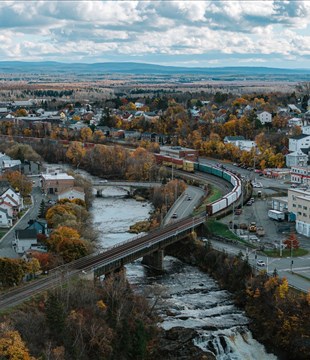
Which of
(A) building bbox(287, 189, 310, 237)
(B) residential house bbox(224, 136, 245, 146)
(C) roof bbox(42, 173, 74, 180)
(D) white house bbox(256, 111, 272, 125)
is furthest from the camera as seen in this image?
(D) white house bbox(256, 111, 272, 125)

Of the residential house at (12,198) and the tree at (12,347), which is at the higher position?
the tree at (12,347)

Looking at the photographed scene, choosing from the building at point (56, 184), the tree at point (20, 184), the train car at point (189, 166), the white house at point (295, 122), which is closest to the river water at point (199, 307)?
the building at point (56, 184)

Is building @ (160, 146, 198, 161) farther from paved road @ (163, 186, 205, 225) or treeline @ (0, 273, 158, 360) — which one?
treeline @ (0, 273, 158, 360)

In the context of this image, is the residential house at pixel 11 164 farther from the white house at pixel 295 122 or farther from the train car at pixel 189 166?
the white house at pixel 295 122

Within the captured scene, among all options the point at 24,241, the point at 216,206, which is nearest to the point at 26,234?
the point at 24,241

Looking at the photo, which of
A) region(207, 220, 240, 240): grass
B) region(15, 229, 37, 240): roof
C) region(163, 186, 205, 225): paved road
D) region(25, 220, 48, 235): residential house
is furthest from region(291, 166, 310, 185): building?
region(15, 229, 37, 240): roof

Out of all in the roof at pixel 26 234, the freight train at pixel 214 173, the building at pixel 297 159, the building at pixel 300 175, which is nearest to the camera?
the roof at pixel 26 234
